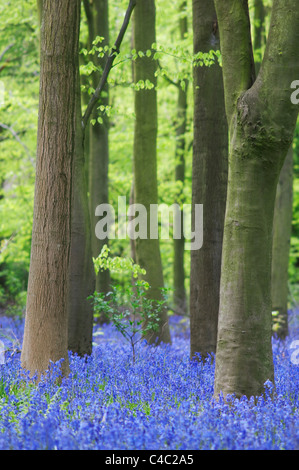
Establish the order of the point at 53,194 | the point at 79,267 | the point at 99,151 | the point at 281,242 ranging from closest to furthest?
the point at 53,194, the point at 79,267, the point at 281,242, the point at 99,151

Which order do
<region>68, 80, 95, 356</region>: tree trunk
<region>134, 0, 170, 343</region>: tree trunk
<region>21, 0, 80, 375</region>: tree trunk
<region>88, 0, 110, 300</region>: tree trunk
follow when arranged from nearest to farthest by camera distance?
<region>21, 0, 80, 375</region>: tree trunk
<region>68, 80, 95, 356</region>: tree trunk
<region>134, 0, 170, 343</region>: tree trunk
<region>88, 0, 110, 300</region>: tree trunk

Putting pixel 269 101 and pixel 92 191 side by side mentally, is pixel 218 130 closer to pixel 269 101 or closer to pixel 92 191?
pixel 269 101

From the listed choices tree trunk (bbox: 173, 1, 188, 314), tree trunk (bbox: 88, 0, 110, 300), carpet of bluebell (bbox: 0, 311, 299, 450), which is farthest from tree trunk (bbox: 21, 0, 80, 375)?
tree trunk (bbox: 173, 1, 188, 314)

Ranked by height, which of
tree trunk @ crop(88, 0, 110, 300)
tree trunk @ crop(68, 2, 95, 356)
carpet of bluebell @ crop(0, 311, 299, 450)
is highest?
tree trunk @ crop(88, 0, 110, 300)

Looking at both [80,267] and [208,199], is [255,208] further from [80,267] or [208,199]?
[80,267]

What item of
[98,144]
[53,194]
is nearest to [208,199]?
[53,194]

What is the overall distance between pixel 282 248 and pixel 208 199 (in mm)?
5535

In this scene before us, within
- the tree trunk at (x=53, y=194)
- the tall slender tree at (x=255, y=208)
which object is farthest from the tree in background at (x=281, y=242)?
the tall slender tree at (x=255, y=208)

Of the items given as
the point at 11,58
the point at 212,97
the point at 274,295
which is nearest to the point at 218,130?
the point at 212,97

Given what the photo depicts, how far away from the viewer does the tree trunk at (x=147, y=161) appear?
1017 centimetres

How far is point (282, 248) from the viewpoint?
42.5ft

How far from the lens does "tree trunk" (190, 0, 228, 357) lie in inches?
311

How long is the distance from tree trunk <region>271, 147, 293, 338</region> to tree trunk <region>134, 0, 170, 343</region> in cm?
350

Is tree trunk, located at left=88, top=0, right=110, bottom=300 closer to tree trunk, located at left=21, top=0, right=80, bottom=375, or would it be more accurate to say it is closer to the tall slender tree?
tree trunk, located at left=21, top=0, right=80, bottom=375
